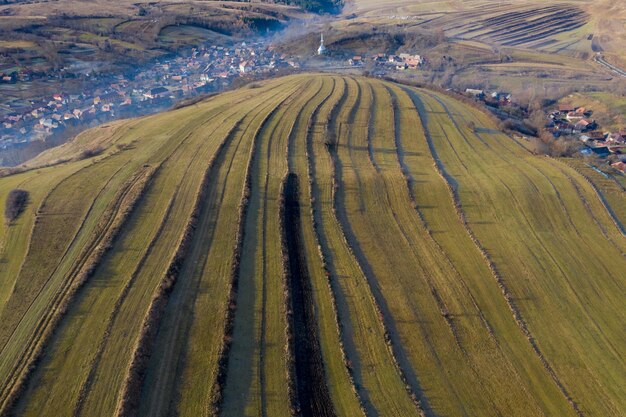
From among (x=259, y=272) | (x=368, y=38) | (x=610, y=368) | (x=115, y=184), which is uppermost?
(x=368, y=38)

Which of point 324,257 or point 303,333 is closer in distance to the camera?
point 303,333

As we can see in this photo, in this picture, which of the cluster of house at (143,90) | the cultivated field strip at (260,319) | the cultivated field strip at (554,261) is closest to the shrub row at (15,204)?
the cultivated field strip at (260,319)

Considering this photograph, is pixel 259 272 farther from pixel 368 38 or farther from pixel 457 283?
pixel 368 38

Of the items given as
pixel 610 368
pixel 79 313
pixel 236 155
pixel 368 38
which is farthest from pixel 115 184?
pixel 368 38

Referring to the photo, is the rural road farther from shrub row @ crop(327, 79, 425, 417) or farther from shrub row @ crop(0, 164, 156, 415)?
shrub row @ crop(0, 164, 156, 415)

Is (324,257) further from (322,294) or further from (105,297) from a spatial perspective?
(105,297)

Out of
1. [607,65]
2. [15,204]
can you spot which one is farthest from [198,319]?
[607,65]

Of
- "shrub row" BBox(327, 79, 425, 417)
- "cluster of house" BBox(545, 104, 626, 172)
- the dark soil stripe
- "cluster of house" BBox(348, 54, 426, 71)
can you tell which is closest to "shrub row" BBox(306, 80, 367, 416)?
the dark soil stripe

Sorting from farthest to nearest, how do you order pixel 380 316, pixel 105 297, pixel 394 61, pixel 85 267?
pixel 394 61, pixel 85 267, pixel 380 316, pixel 105 297
